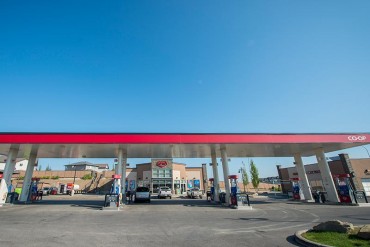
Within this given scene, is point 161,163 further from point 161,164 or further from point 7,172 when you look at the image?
point 7,172

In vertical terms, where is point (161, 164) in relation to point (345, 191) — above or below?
above

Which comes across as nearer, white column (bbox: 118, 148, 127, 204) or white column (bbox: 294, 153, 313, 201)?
white column (bbox: 118, 148, 127, 204)

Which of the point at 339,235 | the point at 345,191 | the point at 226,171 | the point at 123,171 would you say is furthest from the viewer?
the point at 123,171

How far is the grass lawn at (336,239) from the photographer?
19.8 feet

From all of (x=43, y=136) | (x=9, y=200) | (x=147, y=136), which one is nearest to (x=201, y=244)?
(x=147, y=136)

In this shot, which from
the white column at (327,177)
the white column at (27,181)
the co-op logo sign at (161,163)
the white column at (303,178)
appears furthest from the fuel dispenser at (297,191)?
the white column at (27,181)

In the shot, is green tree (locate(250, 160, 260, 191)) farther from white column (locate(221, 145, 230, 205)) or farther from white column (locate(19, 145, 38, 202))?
white column (locate(19, 145, 38, 202))

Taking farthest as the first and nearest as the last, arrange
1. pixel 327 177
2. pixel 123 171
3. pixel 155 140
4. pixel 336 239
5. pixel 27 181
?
pixel 123 171, pixel 27 181, pixel 327 177, pixel 155 140, pixel 336 239

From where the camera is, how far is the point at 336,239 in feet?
21.6

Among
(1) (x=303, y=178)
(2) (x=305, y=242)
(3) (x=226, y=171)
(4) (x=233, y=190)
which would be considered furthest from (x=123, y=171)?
(1) (x=303, y=178)

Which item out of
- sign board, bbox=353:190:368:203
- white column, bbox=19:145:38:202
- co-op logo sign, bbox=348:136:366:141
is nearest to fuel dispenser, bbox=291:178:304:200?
sign board, bbox=353:190:368:203

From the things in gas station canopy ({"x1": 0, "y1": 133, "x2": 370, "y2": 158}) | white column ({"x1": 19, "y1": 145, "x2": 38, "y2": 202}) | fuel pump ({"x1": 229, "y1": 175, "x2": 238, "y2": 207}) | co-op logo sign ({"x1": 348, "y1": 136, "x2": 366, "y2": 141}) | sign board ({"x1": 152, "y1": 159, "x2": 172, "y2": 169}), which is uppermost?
sign board ({"x1": 152, "y1": 159, "x2": 172, "y2": 169})

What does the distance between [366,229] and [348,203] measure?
18480 mm

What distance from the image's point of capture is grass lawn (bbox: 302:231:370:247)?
6027 mm
